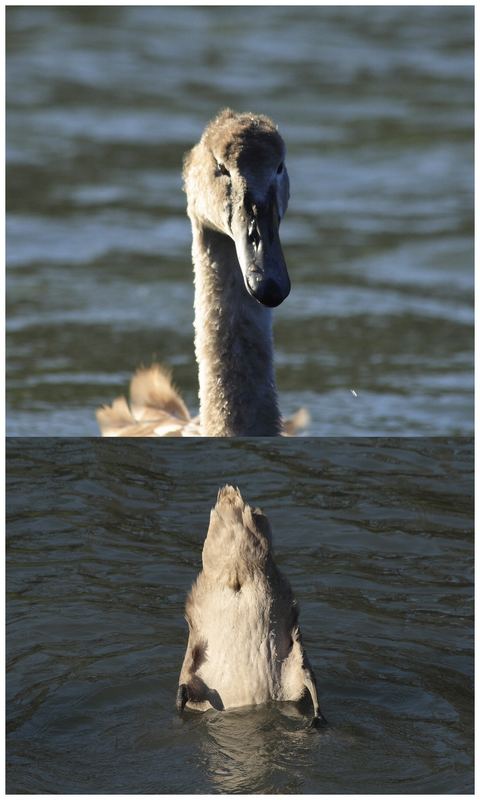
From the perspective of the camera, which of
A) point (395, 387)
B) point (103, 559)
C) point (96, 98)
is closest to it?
point (103, 559)

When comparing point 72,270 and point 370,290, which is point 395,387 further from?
point 72,270

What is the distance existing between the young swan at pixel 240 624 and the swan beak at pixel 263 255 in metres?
0.84

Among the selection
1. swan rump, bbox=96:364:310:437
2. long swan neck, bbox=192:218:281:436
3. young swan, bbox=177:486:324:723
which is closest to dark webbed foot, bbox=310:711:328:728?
young swan, bbox=177:486:324:723

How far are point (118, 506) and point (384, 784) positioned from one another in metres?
2.38

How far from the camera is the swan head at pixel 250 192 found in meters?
6.13

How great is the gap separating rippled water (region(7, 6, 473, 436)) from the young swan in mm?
3763

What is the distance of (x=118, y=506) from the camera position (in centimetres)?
717

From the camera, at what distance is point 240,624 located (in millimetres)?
5777

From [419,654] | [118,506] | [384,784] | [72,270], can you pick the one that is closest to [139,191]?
[72,270]

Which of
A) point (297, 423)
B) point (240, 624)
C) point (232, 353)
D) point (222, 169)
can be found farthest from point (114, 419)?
point (240, 624)

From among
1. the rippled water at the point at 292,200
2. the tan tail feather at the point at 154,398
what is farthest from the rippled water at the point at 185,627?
the rippled water at the point at 292,200

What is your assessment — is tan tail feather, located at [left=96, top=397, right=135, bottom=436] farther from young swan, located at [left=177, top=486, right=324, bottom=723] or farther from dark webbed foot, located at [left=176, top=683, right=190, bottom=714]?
dark webbed foot, located at [left=176, top=683, right=190, bottom=714]

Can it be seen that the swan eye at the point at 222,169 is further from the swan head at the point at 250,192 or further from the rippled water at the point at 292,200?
the rippled water at the point at 292,200

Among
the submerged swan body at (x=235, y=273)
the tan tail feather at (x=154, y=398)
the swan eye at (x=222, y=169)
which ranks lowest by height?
the tan tail feather at (x=154, y=398)
